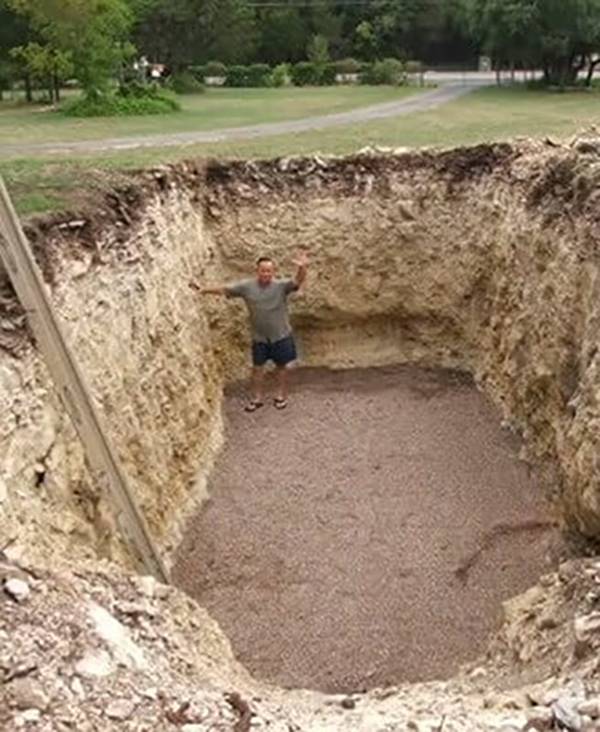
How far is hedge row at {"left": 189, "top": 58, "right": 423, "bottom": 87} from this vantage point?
4541cm

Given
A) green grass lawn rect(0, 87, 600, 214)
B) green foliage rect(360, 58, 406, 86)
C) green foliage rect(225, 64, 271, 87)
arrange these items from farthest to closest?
1. green foliage rect(225, 64, 271, 87)
2. green foliage rect(360, 58, 406, 86)
3. green grass lawn rect(0, 87, 600, 214)

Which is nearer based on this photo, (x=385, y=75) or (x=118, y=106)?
(x=118, y=106)

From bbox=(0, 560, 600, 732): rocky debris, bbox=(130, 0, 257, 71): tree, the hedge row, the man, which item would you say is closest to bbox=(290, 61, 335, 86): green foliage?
the hedge row

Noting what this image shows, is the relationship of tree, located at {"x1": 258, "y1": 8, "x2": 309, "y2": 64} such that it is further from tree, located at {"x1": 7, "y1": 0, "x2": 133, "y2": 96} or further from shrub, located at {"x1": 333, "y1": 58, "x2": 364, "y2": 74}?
tree, located at {"x1": 7, "y1": 0, "x2": 133, "y2": 96}

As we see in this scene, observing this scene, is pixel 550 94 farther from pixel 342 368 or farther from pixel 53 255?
pixel 53 255

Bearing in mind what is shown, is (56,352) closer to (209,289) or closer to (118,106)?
(209,289)

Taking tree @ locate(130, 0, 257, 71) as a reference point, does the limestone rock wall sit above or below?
below

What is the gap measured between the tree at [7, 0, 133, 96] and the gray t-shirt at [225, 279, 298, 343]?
18.2m

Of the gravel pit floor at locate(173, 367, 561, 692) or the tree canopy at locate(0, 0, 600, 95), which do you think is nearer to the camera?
the gravel pit floor at locate(173, 367, 561, 692)

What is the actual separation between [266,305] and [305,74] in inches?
1369

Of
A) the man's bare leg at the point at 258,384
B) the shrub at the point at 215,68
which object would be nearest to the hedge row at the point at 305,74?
the shrub at the point at 215,68

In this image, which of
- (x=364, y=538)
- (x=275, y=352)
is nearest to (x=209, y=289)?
(x=275, y=352)

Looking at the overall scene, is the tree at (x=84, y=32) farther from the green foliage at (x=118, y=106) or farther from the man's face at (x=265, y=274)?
the man's face at (x=265, y=274)

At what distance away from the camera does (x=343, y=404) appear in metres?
14.9
